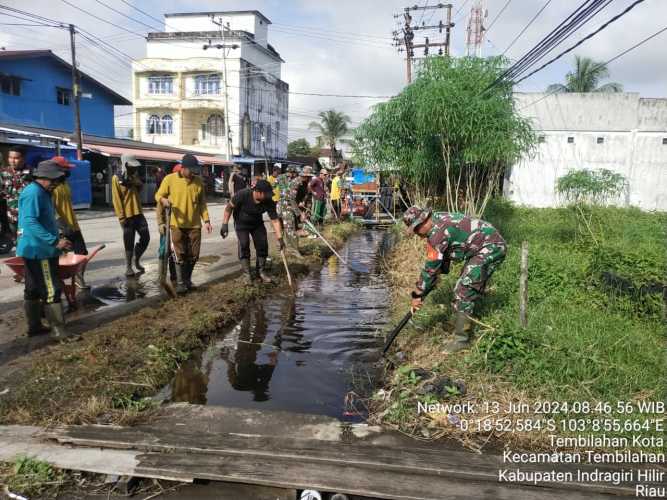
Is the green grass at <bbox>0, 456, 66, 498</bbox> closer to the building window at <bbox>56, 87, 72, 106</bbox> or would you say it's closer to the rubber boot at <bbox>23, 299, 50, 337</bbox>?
the rubber boot at <bbox>23, 299, 50, 337</bbox>

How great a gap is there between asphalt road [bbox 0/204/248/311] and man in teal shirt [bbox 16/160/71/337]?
1469 mm

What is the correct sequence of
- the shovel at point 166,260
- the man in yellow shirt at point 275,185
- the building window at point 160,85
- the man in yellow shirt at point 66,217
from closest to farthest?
the man in yellow shirt at point 66,217 < the shovel at point 166,260 < the man in yellow shirt at point 275,185 < the building window at point 160,85

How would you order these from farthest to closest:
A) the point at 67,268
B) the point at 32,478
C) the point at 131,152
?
the point at 131,152, the point at 67,268, the point at 32,478

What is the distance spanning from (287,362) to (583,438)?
2729 millimetres

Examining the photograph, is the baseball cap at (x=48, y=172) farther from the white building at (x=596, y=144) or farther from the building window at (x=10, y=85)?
the building window at (x=10, y=85)

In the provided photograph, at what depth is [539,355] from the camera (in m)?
4.05

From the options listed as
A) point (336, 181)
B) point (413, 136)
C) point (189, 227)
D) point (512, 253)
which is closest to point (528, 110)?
point (336, 181)

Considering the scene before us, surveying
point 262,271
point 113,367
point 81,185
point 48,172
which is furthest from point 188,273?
point 81,185

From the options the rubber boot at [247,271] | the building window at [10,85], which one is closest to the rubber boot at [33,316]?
the rubber boot at [247,271]

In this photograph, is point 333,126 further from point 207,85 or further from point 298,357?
point 298,357

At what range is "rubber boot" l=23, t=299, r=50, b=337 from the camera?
4.81 metres

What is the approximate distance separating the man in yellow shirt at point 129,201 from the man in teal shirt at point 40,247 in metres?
2.19

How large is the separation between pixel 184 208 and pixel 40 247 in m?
2.07

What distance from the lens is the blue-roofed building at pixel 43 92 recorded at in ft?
76.3
